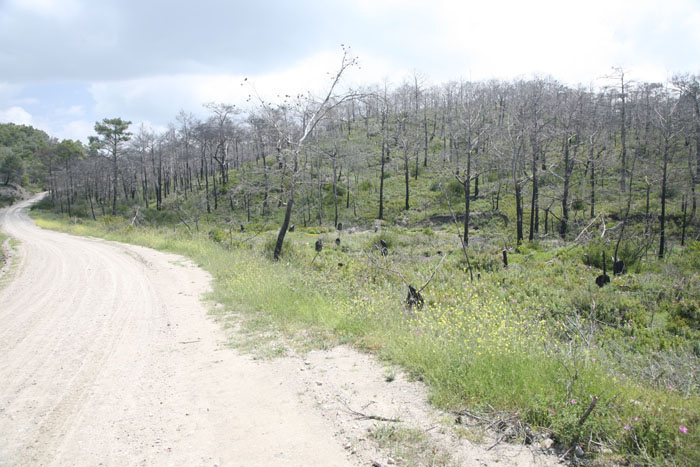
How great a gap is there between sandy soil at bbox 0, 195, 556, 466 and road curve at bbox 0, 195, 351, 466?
2cm

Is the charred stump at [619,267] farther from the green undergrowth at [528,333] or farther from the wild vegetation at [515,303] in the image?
the green undergrowth at [528,333]

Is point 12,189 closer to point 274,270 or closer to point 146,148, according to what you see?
point 146,148

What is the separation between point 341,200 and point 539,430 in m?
47.6

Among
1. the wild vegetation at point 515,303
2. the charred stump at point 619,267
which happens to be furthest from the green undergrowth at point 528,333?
the charred stump at point 619,267

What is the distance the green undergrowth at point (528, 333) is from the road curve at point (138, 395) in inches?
52.1

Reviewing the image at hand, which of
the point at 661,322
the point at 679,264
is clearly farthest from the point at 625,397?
the point at 679,264

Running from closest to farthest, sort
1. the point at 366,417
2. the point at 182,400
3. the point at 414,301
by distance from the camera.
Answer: the point at 366,417
the point at 182,400
the point at 414,301

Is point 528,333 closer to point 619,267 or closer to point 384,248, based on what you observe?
point 619,267

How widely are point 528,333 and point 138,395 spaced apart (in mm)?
5426

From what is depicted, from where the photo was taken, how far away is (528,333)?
6309mm

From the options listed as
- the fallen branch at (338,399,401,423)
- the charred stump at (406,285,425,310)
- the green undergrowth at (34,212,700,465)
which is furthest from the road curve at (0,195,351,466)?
the charred stump at (406,285,425,310)

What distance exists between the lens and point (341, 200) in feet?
167

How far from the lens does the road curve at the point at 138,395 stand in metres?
3.67

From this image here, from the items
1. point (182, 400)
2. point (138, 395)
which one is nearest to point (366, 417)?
point (182, 400)
